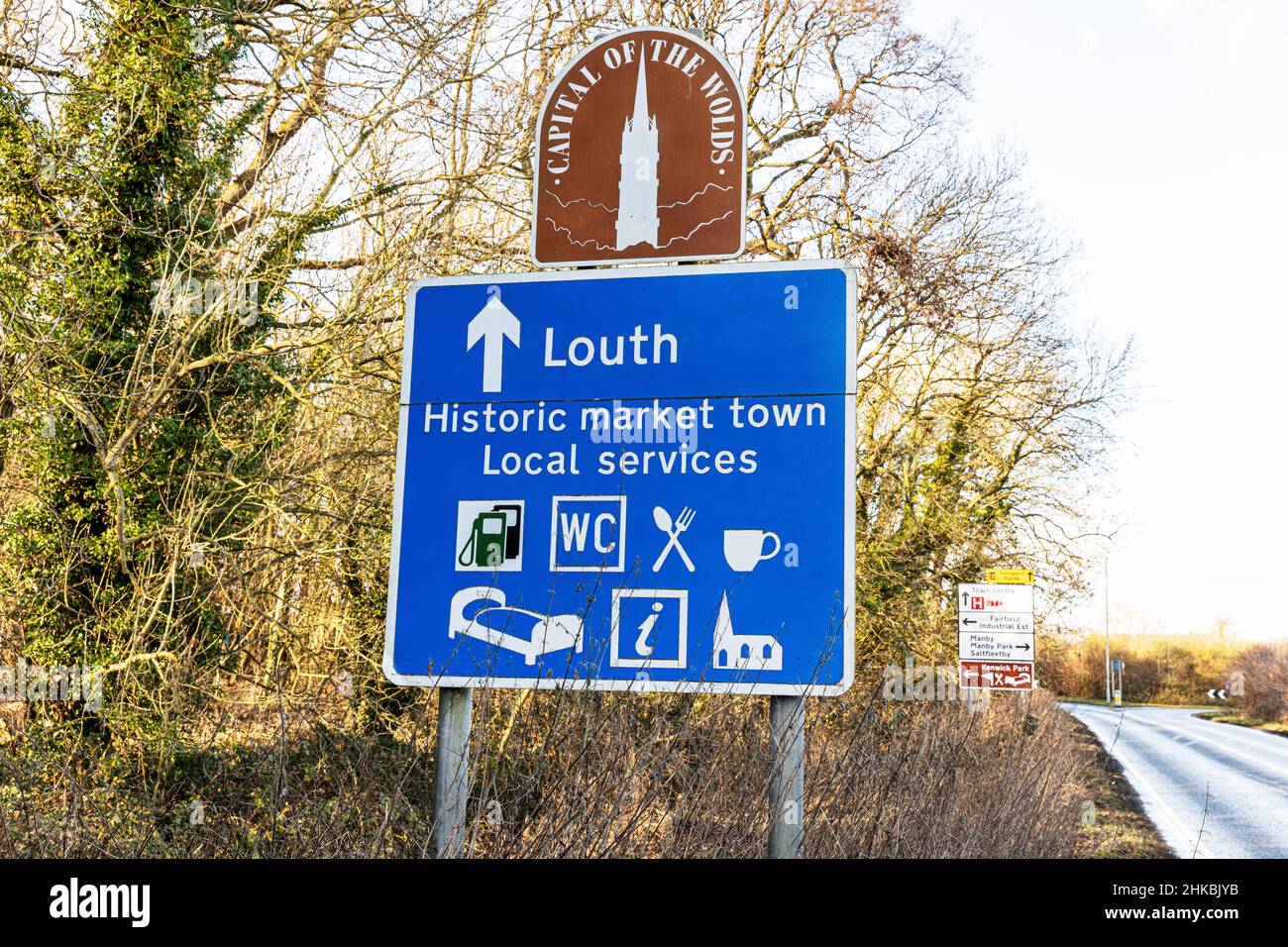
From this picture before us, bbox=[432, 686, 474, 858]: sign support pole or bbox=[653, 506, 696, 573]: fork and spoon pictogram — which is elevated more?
bbox=[653, 506, 696, 573]: fork and spoon pictogram

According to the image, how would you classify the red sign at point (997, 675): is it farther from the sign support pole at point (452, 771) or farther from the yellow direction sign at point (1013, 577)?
the sign support pole at point (452, 771)

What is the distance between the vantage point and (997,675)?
1350 cm

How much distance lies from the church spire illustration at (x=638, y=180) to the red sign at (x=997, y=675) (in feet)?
36.4

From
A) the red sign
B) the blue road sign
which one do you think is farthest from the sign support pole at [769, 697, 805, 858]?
the red sign

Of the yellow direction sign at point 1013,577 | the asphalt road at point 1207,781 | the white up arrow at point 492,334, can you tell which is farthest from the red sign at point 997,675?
the white up arrow at point 492,334

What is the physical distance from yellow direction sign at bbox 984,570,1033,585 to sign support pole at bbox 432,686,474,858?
1168 cm

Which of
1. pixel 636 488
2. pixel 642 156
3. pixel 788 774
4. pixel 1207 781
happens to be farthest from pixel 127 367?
pixel 1207 781

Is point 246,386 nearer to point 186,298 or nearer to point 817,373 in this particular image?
point 186,298

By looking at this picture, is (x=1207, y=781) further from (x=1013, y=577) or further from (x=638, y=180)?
(x=638, y=180)

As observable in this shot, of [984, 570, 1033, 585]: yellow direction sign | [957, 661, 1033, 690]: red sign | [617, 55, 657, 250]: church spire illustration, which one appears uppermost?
[617, 55, 657, 250]: church spire illustration

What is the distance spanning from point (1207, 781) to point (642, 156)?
20932mm

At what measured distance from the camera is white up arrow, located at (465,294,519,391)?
299 centimetres

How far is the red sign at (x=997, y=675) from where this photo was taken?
13234 millimetres

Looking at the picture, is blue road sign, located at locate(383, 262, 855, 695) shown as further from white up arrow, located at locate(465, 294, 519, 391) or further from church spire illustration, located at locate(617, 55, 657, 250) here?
church spire illustration, located at locate(617, 55, 657, 250)
